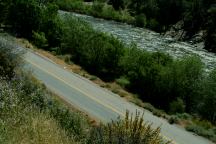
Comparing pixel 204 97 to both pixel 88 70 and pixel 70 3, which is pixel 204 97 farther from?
pixel 70 3

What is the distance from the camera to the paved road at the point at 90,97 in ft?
84.4

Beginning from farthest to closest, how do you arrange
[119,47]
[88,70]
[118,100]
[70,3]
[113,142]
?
[70,3], [119,47], [88,70], [118,100], [113,142]

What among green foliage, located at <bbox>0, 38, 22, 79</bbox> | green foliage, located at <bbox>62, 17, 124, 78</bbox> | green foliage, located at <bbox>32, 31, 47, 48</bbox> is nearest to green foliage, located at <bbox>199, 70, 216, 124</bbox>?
green foliage, located at <bbox>62, 17, 124, 78</bbox>

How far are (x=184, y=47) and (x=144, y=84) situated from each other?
3405 centimetres

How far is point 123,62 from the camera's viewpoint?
44.8 m

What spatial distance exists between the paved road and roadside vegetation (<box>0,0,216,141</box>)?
320 centimetres

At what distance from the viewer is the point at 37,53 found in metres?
41.7

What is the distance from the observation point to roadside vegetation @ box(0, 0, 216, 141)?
122 ft

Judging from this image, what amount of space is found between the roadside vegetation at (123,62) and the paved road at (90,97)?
3.20m

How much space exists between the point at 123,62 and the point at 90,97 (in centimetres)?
1452

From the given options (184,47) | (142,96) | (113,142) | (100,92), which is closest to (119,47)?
(142,96)

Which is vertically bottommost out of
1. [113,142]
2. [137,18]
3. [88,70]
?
[137,18]

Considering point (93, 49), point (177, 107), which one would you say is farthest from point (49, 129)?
point (93, 49)

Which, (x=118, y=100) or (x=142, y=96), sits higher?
(x=118, y=100)
